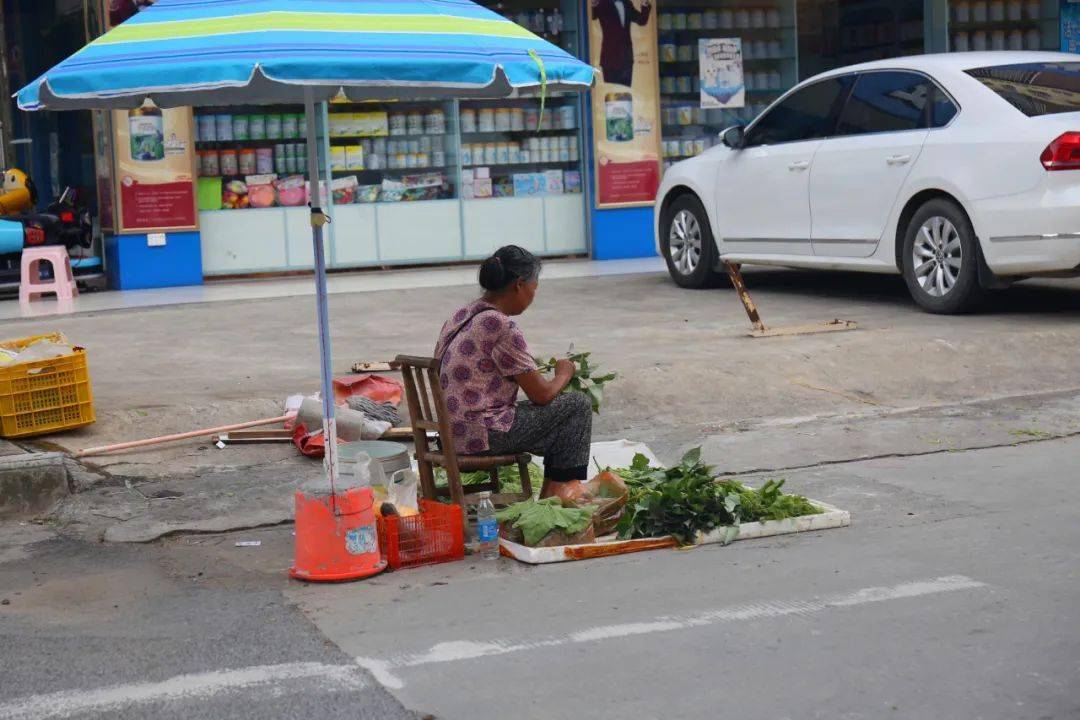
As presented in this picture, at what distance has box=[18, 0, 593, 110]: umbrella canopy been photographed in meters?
5.25

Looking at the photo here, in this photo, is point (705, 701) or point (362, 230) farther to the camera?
point (362, 230)

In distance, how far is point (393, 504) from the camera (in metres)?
6.00

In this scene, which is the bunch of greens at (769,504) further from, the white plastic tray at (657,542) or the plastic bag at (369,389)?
the plastic bag at (369,389)

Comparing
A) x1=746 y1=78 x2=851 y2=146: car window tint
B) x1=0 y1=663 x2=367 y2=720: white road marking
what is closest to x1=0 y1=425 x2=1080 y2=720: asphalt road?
x1=0 y1=663 x2=367 y2=720: white road marking

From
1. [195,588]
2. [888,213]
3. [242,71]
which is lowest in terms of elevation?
[195,588]

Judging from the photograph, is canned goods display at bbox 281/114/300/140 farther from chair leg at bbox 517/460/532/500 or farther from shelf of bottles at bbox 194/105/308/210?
chair leg at bbox 517/460/532/500

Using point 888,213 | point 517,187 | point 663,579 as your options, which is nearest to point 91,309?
point 517,187

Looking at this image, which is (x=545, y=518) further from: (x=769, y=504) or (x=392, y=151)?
→ (x=392, y=151)

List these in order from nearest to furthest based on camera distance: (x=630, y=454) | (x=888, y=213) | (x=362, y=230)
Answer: (x=630, y=454)
(x=888, y=213)
(x=362, y=230)

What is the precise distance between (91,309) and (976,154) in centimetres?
738

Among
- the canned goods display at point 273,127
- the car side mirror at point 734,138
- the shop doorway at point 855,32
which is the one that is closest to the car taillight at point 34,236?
the canned goods display at point 273,127

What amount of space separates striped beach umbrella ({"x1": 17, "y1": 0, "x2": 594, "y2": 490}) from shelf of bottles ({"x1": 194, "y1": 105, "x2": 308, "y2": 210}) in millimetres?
9067

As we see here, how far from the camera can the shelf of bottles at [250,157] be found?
1492 cm

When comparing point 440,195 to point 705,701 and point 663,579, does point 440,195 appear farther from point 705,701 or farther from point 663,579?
point 705,701
